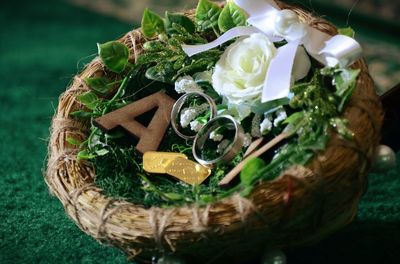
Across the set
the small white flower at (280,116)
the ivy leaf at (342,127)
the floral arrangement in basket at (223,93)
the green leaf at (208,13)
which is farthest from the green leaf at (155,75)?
the ivy leaf at (342,127)

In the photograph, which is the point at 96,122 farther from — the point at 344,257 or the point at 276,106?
the point at 344,257

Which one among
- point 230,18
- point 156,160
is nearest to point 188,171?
point 156,160

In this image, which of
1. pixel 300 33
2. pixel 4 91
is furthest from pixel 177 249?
pixel 4 91

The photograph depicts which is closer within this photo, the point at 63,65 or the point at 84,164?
the point at 84,164

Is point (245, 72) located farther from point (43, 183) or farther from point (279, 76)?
point (43, 183)

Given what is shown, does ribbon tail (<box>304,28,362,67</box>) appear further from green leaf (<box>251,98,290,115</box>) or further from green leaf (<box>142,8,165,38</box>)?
green leaf (<box>142,8,165,38</box>)

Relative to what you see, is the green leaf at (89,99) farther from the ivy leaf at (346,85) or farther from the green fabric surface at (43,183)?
the ivy leaf at (346,85)
